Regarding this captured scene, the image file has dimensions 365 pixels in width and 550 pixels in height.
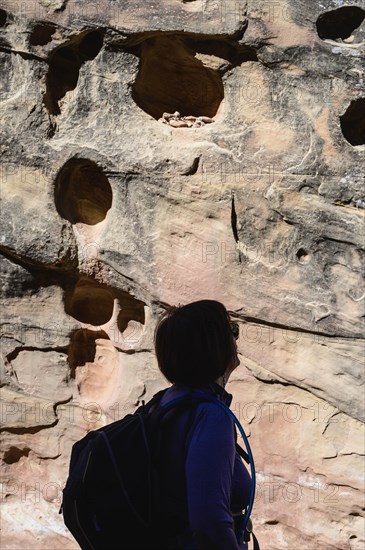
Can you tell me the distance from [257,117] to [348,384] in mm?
1112

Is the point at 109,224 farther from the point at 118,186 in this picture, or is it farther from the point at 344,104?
the point at 344,104

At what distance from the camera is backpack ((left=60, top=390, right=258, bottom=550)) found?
66.1 inches

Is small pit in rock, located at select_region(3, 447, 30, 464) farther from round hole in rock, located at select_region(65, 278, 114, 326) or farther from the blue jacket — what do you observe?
the blue jacket

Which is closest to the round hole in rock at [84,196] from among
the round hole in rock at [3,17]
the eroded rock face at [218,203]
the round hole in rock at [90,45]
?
the eroded rock face at [218,203]

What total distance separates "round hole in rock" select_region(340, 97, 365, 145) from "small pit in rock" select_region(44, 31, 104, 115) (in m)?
1.04

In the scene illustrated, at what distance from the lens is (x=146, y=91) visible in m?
3.19

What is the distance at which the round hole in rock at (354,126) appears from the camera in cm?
294

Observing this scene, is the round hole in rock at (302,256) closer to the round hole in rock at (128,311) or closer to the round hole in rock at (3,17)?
the round hole in rock at (128,311)

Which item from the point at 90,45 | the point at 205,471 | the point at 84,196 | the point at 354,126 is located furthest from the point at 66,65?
the point at 205,471

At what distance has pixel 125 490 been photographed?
168 centimetres

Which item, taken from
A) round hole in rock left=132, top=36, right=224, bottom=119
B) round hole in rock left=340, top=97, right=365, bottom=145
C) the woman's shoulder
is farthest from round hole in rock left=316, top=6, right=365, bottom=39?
the woman's shoulder

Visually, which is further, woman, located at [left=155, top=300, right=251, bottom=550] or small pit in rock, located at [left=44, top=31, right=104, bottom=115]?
small pit in rock, located at [left=44, top=31, right=104, bottom=115]

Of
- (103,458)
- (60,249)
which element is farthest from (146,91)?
(103,458)

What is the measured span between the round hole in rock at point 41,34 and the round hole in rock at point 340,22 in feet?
3.49
